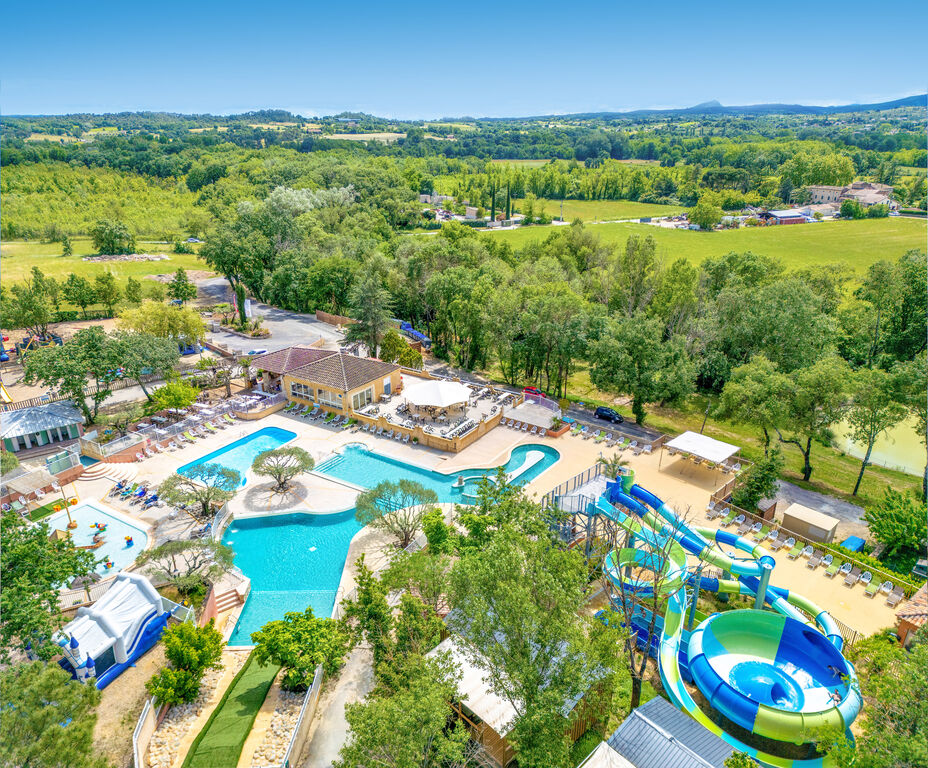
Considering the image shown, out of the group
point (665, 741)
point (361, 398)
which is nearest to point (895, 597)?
point (665, 741)

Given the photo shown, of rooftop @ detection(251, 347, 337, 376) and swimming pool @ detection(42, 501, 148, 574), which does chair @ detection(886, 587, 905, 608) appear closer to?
swimming pool @ detection(42, 501, 148, 574)

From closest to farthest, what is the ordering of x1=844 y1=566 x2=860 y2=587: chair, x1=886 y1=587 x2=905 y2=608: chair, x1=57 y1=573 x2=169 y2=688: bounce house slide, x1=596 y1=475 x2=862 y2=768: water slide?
x1=596 y1=475 x2=862 y2=768: water slide → x1=57 y1=573 x2=169 y2=688: bounce house slide → x1=886 y1=587 x2=905 y2=608: chair → x1=844 y1=566 x2=860 y2=587: chair

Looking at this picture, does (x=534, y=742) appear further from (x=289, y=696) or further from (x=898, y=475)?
(x=898, y=475)

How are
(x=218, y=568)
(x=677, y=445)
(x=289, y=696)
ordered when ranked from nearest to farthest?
(x=289, y=696)
(x=218, y=568)
(x=677, y=445)

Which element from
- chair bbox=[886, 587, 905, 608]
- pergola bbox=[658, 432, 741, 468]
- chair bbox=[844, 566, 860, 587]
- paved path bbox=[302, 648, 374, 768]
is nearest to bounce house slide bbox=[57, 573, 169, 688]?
paved path bbox=[302, 648, 374, 768]

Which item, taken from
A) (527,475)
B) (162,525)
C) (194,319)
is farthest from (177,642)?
(194,319)

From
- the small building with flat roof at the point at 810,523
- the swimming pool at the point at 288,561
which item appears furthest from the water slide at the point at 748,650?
the swimming pool at the point at 288,561

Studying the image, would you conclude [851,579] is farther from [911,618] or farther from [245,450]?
[245,450]
